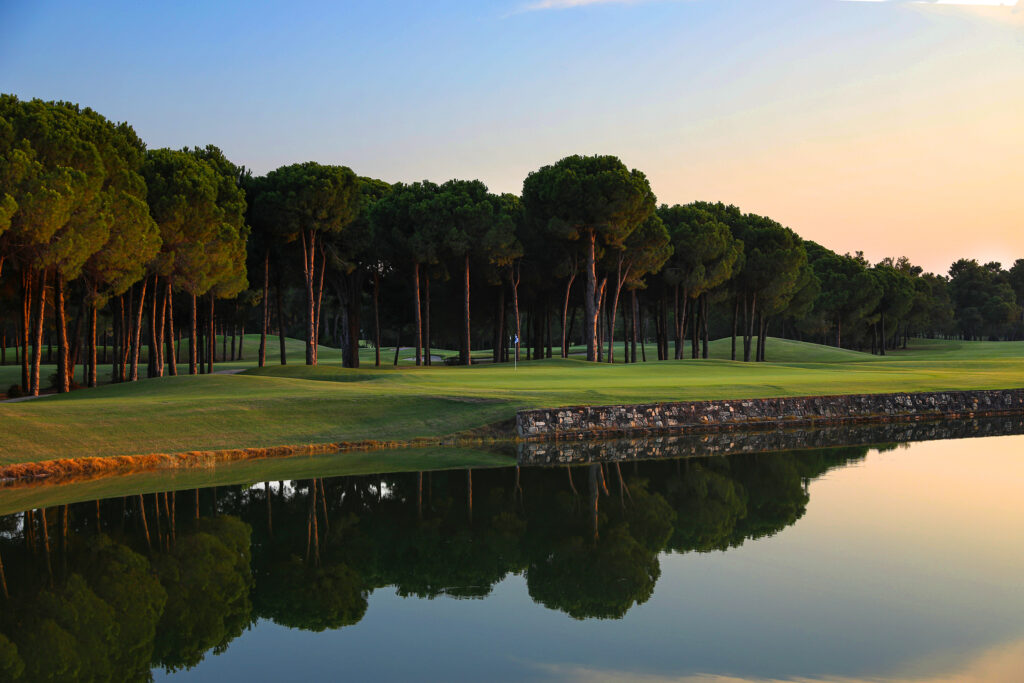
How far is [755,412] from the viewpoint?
1291 inches

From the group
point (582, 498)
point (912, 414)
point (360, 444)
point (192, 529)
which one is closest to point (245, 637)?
point (192, 529)

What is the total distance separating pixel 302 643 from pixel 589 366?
44.7 m

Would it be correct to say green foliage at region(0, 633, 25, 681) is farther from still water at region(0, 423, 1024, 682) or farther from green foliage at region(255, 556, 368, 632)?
green foliage at region(255, 556, 368, 632)

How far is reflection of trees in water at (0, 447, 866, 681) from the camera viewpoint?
1030 cm

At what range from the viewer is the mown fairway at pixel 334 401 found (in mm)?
24078

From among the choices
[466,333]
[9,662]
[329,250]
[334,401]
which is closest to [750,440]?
[334,401]

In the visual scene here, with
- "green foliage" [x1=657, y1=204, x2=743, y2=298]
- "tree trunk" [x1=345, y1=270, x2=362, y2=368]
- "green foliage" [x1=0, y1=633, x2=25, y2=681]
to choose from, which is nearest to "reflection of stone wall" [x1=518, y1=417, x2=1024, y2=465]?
"green foliage" [x1=0, y1=633, x2=25, y2=681]

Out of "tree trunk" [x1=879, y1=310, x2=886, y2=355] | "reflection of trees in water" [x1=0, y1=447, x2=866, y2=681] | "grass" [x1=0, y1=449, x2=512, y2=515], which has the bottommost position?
"grass" [x1=0, y1=449, x2=512, y2=515]

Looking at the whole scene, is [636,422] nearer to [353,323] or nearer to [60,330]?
[60,330]

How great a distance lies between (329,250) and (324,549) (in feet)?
142

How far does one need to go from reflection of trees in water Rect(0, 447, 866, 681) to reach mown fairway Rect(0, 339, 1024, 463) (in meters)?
6.17

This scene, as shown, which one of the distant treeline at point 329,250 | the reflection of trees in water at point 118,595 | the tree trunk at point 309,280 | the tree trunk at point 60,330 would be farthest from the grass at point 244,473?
the tree trunk at point 309,280

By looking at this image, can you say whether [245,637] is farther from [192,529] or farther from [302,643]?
[192,529]

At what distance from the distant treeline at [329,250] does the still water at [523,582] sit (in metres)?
21.0
